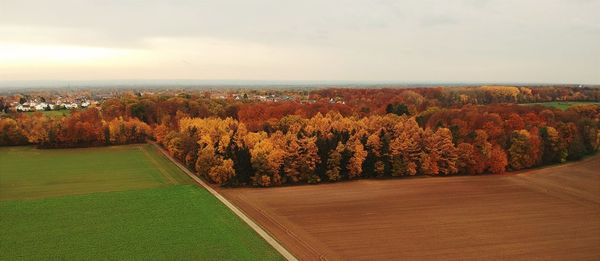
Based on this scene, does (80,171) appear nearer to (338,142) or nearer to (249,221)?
(249,221)

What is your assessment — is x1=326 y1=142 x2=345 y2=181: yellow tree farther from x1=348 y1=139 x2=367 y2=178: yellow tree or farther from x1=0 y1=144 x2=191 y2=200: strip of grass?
x1=0 y1=144 x2=191 y2=200: strip of grass

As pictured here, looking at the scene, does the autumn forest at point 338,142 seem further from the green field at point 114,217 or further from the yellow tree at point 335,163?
the green field at point 114,217

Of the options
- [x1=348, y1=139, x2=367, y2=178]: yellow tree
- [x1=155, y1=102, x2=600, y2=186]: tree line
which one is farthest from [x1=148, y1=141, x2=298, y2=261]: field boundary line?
[x1=348, y1=139, x2=367, y2=178]: yellow tree

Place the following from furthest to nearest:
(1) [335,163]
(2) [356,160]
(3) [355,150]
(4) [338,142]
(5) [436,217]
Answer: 1. (4) [338,142]
2. (3) [355,150]
3. (2) [356,160]
4. (1) [335,163]
5. (5) [436,217]

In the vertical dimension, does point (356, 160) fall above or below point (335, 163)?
above

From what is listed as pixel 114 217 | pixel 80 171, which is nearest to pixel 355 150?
pixel 114 217
